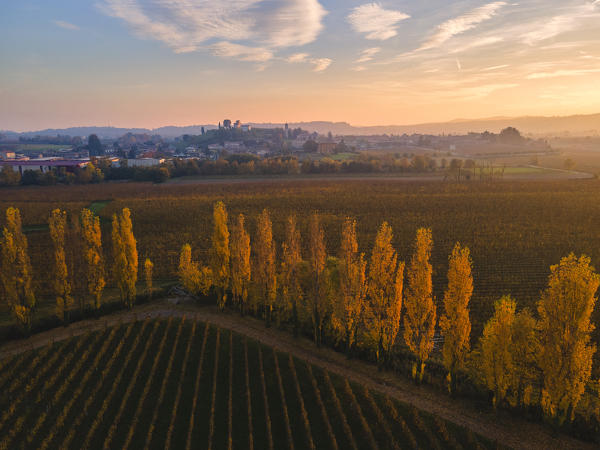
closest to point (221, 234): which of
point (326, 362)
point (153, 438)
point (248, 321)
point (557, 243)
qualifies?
point (248, 321)

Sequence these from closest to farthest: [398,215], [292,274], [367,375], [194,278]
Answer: [367,375], [292,274], [194,278], [398,215]

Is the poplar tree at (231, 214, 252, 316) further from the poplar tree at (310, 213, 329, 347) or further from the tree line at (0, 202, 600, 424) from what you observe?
the poplar tree at (310, 213, 329, 347)

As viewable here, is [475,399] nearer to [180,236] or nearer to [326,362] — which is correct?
[326,362]

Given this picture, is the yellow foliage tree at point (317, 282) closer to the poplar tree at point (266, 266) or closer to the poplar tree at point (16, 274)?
the poplar tree at point (266, 266)

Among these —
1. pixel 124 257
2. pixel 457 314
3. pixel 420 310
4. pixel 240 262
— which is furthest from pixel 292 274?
pixel 124 257

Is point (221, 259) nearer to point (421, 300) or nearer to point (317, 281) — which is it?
point (317, 281)

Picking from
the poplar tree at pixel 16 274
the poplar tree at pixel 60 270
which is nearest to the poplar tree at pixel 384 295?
the poplar tree at pixel 60 270
